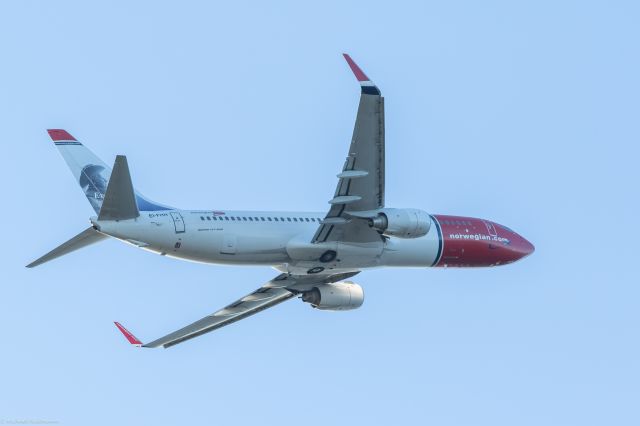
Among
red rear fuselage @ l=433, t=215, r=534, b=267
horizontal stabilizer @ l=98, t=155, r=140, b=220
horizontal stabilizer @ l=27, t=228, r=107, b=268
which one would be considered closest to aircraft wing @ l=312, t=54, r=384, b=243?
red rear fuselage @ l=433, t=215, r=534, b=267

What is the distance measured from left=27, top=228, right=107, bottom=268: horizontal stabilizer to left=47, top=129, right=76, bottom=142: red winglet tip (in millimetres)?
6212

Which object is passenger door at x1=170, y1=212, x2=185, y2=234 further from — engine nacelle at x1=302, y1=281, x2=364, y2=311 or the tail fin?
engine nacelle at x1=302, y1=281, x2=364, y2=311

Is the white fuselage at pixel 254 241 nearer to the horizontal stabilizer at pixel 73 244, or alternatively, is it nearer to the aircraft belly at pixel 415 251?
the aircraft belly at pixel 415 251

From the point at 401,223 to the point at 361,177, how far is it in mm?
3545

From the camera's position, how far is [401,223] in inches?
2280

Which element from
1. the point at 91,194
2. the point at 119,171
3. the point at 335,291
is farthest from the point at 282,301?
the point at 119,171

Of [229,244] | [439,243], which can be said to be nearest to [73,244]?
[229,244]

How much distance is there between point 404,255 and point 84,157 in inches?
538

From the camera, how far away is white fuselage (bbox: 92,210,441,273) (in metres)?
55.8

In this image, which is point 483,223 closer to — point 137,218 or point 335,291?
point 335,291

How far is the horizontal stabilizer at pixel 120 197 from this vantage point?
2061 inches

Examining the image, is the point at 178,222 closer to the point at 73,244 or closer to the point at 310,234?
the point at 73,244

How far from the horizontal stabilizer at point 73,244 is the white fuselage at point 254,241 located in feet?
3.45

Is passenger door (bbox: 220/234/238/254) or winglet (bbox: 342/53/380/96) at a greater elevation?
winglet (bbox: 342/53/380/96)
